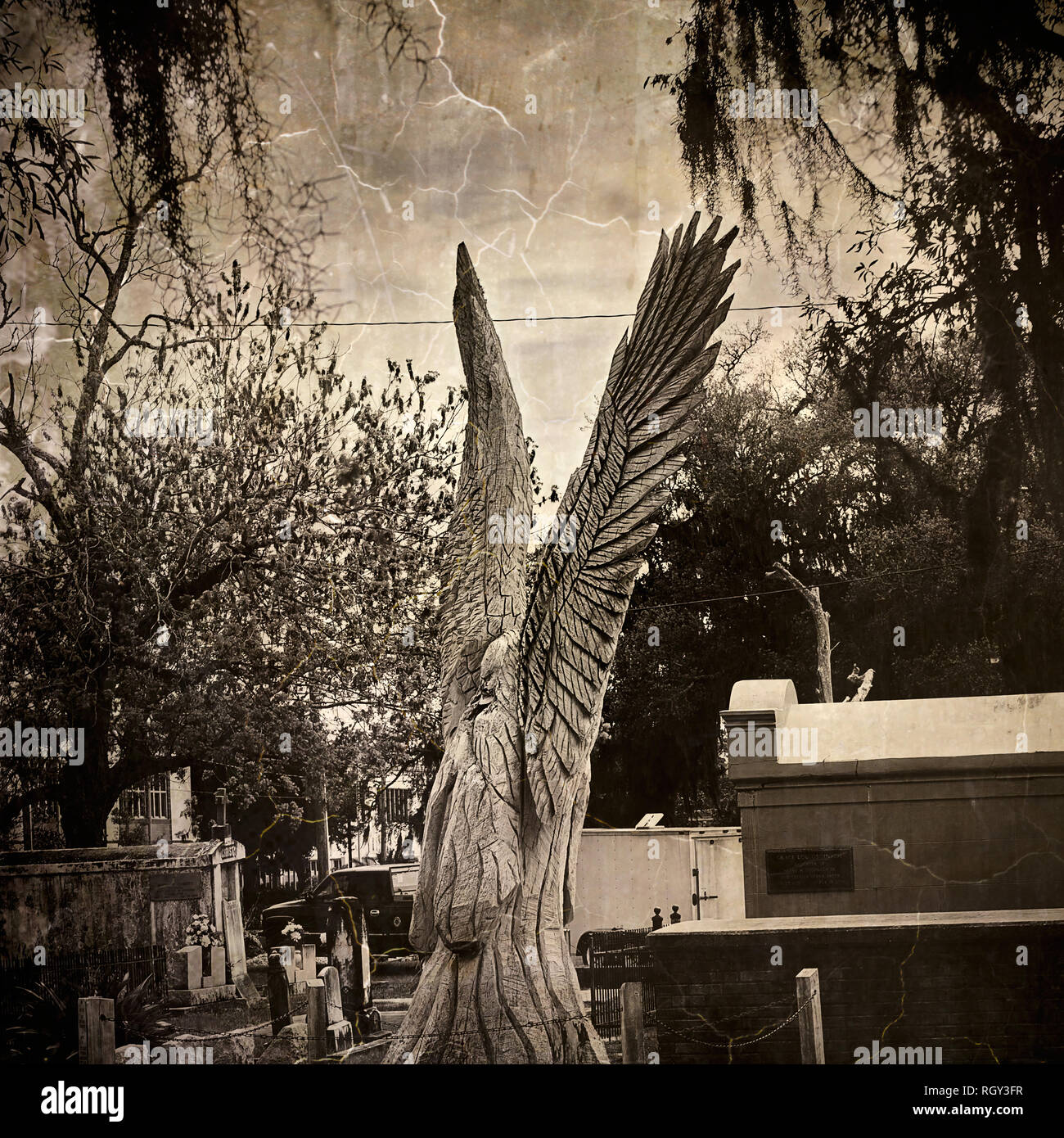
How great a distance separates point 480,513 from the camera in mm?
4195

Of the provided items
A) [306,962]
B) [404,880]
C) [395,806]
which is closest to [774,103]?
[395,806]

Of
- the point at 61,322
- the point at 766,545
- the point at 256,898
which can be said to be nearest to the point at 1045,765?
the point at 766,545

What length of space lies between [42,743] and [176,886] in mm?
871

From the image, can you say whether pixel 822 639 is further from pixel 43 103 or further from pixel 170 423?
pixel 43 103

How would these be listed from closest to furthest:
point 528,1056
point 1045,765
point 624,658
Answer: point 528,1056
point 1045,765
point 624,658

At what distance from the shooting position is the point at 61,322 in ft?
17.0

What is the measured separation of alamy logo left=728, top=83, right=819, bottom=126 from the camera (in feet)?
16.7

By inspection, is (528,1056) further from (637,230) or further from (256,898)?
(637,230)

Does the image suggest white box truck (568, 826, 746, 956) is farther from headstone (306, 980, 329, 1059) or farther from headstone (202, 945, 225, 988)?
headstone (202, 945, 225, 988)

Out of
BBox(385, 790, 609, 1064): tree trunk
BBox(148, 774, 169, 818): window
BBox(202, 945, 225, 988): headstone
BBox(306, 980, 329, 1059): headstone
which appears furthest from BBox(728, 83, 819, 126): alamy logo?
BBox(202, 945, 225, 988): headstone

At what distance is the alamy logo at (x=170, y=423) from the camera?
5129 mm

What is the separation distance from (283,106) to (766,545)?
282 cm

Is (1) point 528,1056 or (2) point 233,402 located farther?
(2) point 233,402
